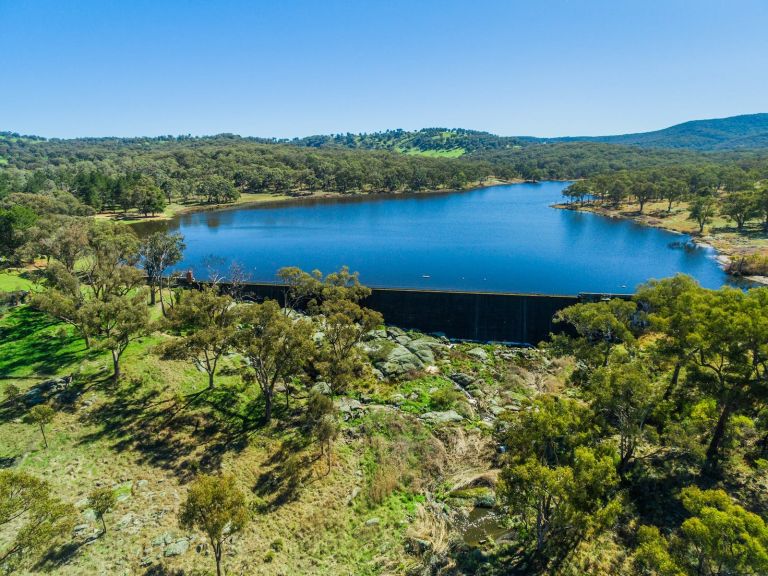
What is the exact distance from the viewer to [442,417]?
94.0 ft

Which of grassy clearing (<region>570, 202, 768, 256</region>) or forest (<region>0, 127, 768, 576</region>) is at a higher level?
grassy clearing (<region>570, 202, 768, 256</region>)

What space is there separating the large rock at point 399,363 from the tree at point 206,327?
1287 cm

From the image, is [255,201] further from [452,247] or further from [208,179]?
[452,247]

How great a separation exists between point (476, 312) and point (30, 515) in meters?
38.3

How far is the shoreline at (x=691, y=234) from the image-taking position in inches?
2781

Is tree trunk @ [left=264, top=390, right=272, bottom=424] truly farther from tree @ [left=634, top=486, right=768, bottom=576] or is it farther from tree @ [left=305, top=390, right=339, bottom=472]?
tree @ [left=634, top=486, right=768, bottom=576]

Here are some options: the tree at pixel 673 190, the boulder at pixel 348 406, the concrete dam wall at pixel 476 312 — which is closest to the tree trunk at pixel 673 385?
the concrete dam wall at pixel 476 312

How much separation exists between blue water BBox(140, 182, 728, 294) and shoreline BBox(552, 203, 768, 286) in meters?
2.14

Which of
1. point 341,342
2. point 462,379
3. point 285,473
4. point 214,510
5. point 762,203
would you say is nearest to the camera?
point 214,510

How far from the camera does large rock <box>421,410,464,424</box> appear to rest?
2825 centimetres

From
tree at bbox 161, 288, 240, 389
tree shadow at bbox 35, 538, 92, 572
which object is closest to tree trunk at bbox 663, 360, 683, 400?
tree at bbox 161, 288, 240, 389

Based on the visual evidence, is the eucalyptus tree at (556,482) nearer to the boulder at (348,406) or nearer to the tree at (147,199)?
the boulder at (348,406)

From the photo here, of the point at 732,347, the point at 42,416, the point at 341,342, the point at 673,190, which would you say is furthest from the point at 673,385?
the point at 673,190

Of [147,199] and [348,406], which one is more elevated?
[147,199]
